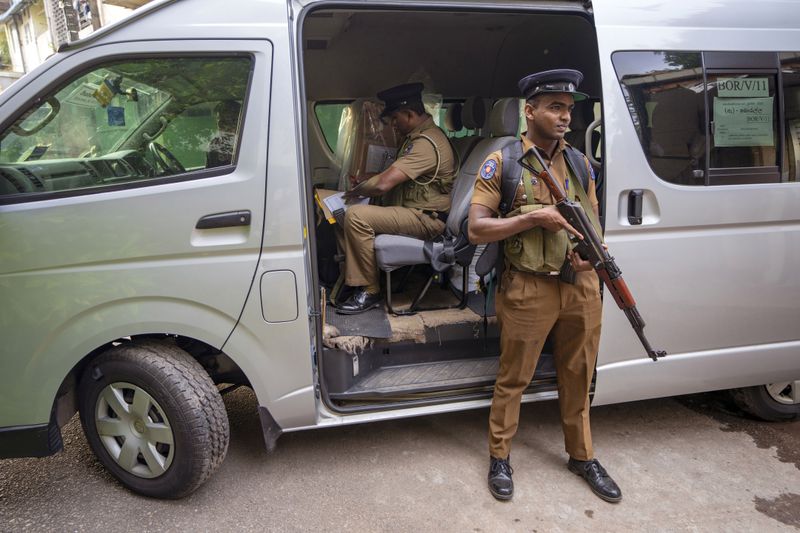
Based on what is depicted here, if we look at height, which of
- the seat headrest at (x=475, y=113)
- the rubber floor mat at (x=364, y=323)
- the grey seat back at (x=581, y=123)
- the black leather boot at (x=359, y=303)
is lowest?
the rubber floor mat at (x=364, y=323)

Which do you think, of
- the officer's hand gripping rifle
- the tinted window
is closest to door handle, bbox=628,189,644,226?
the tinted window

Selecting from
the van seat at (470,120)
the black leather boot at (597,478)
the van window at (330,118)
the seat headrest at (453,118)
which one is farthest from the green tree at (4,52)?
the black leather boot at (597,478)

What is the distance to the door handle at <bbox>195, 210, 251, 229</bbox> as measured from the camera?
213 centimetres

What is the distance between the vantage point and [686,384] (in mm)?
2742

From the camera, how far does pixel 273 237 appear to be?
7.15 ft

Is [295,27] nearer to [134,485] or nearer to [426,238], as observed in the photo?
[426,238]

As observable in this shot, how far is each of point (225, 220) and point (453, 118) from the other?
2899 millimetres

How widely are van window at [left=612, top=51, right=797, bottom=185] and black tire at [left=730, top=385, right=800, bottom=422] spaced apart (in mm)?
1247

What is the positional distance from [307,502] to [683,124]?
8.33 feet

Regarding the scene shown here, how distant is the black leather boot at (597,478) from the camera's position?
2.41 m

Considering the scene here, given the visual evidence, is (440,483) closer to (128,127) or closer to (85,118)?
(128,127)

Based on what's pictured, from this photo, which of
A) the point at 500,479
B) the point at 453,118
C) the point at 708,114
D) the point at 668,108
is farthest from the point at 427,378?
the point at 453,118

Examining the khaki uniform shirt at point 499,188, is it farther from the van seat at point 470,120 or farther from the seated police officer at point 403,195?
the van seat at point 470,120

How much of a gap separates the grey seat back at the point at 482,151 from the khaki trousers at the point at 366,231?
0.88 feet
